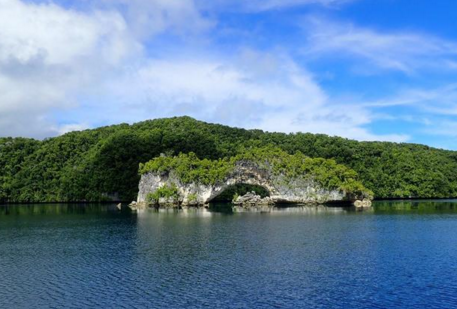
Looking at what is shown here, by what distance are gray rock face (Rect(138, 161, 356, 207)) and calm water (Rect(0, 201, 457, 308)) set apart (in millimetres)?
43360

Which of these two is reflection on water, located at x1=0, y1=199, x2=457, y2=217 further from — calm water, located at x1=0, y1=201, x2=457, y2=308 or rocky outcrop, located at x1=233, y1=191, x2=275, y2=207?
calm water, located at x1=0, y1=201, x2=457, y2=308

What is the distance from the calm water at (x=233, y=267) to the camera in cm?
2375

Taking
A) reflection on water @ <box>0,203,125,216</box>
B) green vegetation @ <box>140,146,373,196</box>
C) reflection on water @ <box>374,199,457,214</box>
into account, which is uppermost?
green vegetation @ <box>140,146,373,196</box>

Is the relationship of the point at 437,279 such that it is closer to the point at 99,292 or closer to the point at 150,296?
the point at 150,296

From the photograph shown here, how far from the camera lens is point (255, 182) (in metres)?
97.5

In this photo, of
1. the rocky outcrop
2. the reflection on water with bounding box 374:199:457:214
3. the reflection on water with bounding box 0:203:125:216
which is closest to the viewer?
the reflection on water with bounding box 374:199:457:214

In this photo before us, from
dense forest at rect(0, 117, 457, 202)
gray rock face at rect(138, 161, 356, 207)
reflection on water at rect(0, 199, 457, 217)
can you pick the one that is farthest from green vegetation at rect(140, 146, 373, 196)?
dense forest at rect(0, 117, 457, 202)

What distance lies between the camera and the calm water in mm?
23750

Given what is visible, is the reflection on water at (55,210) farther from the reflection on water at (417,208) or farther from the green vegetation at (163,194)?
the reflection on water at (417,208)

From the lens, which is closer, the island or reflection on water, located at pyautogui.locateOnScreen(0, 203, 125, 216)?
reflection on water, located at pyautogui.locateOnScreen(0, 203, 125, 216)

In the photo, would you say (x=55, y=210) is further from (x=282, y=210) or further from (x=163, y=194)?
(x=282, y=210)

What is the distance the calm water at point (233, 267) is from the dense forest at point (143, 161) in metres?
68.4

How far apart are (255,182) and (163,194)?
19.2 metres

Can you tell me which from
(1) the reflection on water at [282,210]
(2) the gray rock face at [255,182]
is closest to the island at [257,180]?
(2) the gray rock face at [255,182]
